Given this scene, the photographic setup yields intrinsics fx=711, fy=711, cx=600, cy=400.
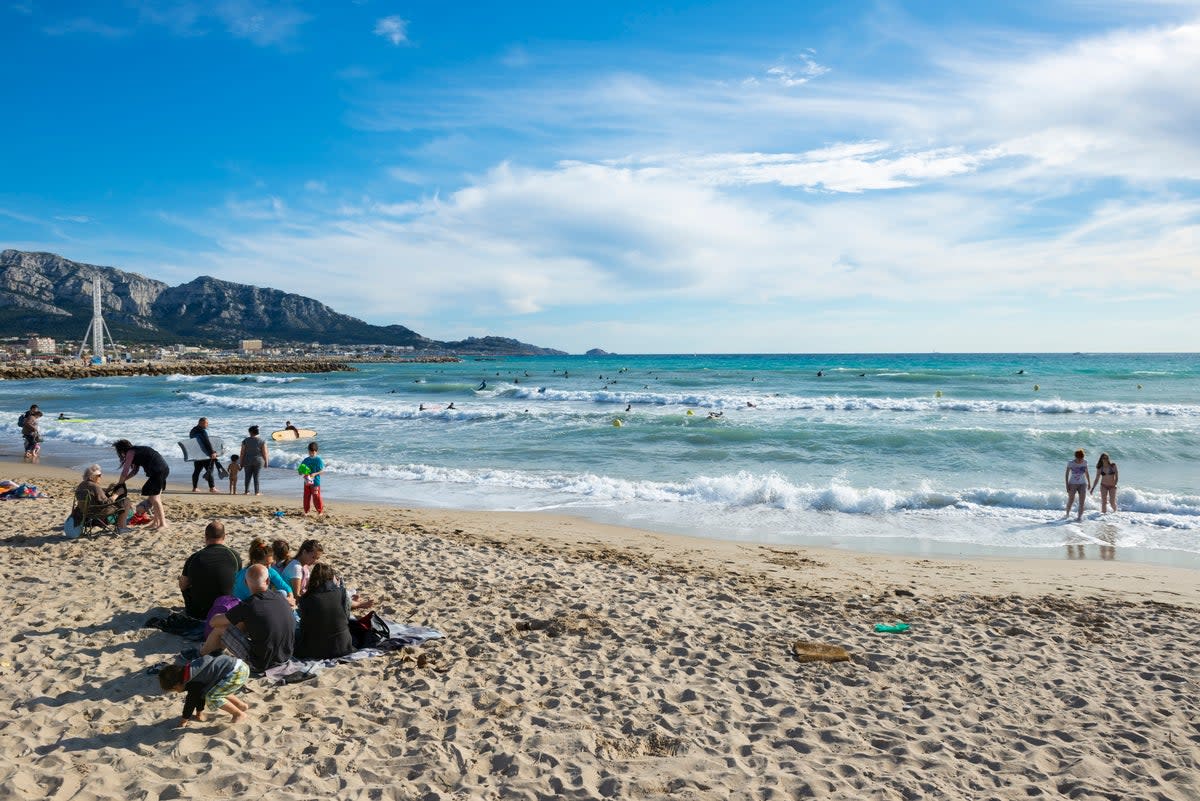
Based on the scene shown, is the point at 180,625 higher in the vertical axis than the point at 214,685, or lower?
lower

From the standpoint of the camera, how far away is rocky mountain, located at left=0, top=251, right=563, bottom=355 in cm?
12350

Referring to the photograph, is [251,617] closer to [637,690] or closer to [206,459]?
[637,690]

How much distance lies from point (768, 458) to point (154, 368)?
7545 cm

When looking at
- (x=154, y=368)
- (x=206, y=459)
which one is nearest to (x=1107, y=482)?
(x=206, y=459)

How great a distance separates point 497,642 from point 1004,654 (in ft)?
14.9

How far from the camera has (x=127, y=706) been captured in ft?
16.5

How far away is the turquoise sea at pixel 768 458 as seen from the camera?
12.6m

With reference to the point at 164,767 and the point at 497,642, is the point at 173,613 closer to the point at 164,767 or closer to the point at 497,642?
the point at 164,767

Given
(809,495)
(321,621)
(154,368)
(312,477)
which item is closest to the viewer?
(321,621)

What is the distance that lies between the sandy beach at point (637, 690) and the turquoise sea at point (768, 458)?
11.1 feet

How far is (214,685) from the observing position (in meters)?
4.83

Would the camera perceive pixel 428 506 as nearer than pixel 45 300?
A: Yes

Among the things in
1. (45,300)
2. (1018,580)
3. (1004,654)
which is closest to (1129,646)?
(1004,654)

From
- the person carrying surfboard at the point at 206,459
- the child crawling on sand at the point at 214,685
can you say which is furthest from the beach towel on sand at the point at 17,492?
the child crawling on sand at the point at 214,685
